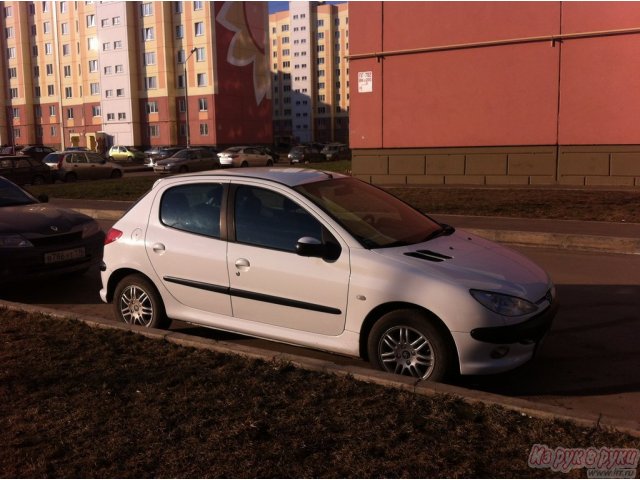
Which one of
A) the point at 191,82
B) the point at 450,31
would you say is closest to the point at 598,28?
the point at 450,31

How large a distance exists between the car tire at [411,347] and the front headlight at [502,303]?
34 centimetres

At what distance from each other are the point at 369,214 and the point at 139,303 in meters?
2.25

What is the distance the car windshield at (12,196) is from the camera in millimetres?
8121

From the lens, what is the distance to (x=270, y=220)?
4.88 metres

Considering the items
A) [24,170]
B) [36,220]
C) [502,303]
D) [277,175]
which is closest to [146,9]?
[24,170]

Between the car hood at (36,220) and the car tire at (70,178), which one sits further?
the car tire at (70,178)

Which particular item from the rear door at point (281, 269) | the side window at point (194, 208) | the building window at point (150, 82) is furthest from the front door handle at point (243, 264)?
the building window at point (150, 82)

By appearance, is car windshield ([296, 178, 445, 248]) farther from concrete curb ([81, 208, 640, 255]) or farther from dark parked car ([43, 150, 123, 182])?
dark parked car ([43, 150, 123, 182])

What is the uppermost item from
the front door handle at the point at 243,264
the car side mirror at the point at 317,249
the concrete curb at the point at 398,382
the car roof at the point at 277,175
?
the car roof at the point at 277,175

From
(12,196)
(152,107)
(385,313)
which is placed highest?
(152,107)

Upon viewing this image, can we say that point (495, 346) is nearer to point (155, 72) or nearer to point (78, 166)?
point (78, 166)

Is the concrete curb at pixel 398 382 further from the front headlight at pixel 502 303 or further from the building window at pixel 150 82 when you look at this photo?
the building window at pixel 150 82

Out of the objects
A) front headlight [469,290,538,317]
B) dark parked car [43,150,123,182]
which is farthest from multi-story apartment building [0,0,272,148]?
front headlight [469,290,538,317]

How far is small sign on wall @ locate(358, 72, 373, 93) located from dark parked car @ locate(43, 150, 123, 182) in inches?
592
